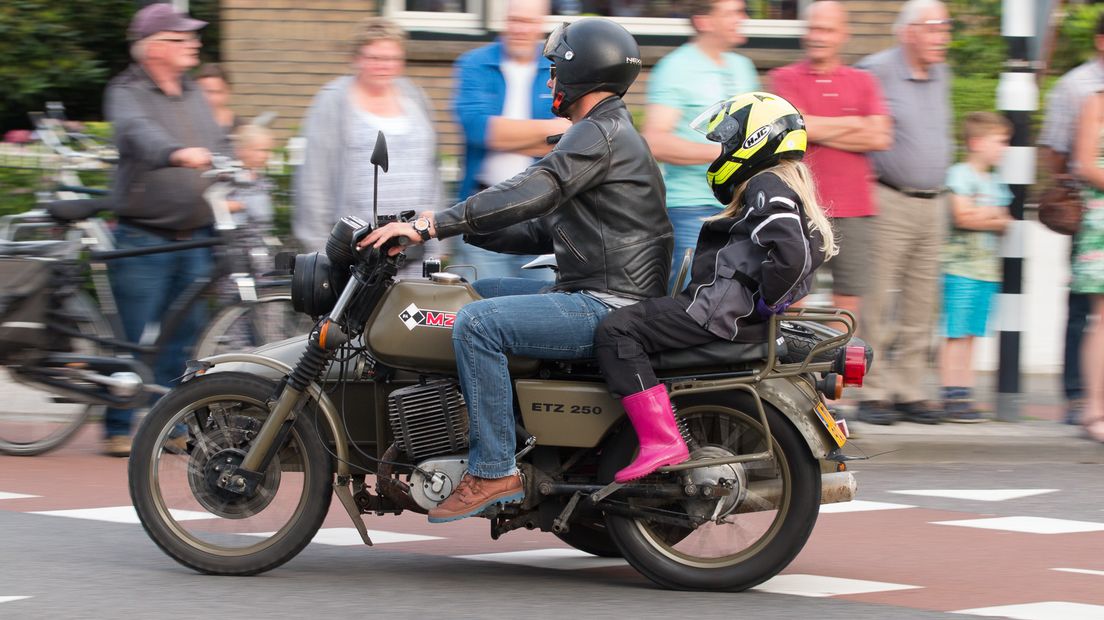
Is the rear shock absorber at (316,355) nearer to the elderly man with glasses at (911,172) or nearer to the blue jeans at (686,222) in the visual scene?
the blue jeans at (686,222)

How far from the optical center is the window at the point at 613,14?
1325cm

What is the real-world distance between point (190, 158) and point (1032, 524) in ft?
13.7

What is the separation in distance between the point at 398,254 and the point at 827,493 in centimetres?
160

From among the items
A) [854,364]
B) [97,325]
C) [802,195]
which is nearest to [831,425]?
[854,364]

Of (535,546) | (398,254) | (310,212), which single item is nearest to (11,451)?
(310,212)

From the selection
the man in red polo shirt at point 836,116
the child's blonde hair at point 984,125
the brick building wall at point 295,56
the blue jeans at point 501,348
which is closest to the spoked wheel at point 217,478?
the blue jeans at point 501,348

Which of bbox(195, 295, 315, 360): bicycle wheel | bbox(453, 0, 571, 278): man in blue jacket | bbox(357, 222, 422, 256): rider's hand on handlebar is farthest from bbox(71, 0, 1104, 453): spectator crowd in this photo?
bbox(357, 222, 422, 256): rider's hand on handlebar

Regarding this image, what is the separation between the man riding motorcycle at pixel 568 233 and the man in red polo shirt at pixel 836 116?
3165 millimetres

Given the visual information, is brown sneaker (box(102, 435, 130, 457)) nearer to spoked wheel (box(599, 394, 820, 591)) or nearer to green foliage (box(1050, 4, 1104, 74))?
spoked wheel (box(599, 394, 820, 591))

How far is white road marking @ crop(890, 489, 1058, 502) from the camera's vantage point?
779 centimetres

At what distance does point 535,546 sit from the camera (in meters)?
6.55

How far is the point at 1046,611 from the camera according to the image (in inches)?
217

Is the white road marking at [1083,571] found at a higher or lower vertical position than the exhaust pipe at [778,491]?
lower

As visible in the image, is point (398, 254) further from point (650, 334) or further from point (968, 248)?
point (968, 248)
